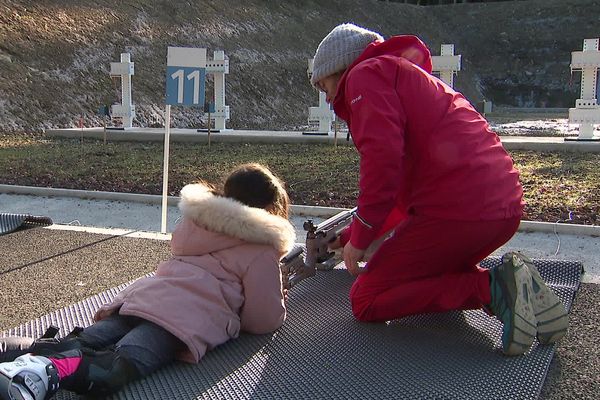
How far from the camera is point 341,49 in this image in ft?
10.4

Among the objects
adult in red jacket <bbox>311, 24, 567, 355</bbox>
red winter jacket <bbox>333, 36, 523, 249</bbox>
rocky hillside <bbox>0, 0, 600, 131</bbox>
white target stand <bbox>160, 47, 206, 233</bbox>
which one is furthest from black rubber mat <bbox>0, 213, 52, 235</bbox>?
rocky hillside <bbox>0, 0, 600, 131</bbox>

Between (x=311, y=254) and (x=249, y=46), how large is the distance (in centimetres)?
2513

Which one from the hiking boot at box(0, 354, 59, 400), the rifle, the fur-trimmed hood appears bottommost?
the hiking boot at box(0, 354, 59, 400)

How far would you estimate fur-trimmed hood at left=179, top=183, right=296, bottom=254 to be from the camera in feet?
9.84

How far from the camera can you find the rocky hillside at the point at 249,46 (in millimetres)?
18875

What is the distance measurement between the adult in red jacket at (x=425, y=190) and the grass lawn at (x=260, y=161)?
359 cm

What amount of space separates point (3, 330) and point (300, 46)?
28.8m

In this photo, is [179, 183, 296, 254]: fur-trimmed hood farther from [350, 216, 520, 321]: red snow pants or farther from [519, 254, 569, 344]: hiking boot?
[519, 254, 569, 344]: hiking boot

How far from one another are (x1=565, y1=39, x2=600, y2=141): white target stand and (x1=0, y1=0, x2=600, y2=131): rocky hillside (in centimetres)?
1074

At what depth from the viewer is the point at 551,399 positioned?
2.79 m

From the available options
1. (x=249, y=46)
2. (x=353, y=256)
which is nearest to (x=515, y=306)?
(x=353, y=256)

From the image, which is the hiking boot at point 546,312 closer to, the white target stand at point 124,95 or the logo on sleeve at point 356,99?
the logo on sleeve at point 356,99

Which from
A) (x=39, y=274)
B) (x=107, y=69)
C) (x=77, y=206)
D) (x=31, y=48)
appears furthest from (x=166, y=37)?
(x=39, y=274)

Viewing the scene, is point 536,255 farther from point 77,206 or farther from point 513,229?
point 77,206
